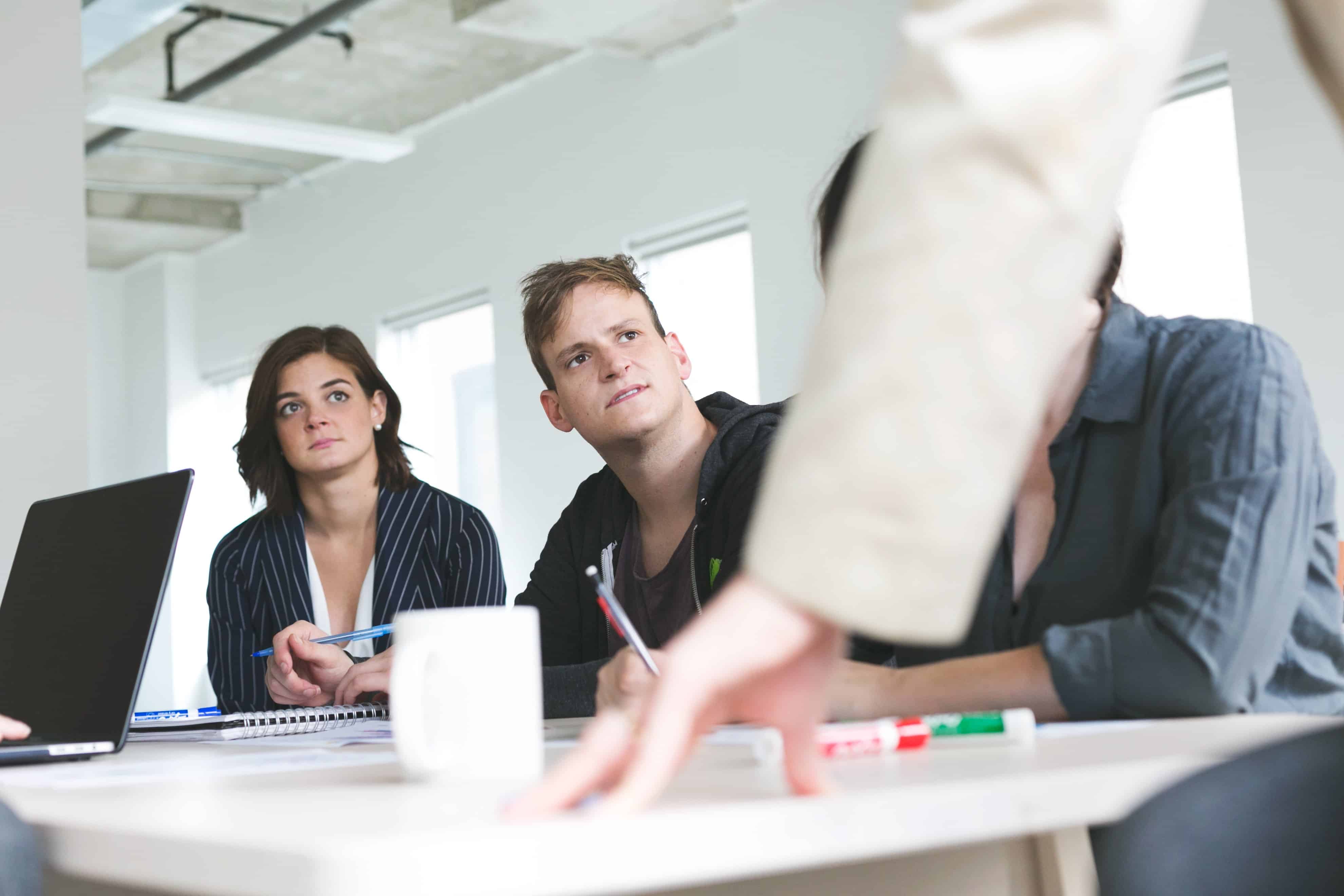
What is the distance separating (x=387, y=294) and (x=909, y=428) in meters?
7.52

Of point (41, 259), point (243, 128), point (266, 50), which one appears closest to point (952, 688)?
point (41, 259)

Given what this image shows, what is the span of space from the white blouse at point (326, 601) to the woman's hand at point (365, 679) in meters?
1.05

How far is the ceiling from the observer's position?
5.45 meters

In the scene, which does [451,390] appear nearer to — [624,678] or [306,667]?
[306,667]

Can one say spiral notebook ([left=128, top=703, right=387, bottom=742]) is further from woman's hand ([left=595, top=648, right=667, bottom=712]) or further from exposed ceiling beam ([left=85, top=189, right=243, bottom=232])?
exposed ceiling beam ([left=85, top=189, right=243, bottom=232])

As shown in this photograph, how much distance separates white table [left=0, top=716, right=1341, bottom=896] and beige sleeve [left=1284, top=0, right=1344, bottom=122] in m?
0.23

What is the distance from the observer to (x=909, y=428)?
1.35 ft

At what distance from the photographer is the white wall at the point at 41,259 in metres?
2.89

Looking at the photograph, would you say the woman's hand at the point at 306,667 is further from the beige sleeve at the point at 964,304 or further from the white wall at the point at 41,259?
the beige sleeve at the point at 964,304

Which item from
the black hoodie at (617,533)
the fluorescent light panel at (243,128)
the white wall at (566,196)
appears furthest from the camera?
the white wall at (566,196)

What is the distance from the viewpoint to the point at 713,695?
0.45m

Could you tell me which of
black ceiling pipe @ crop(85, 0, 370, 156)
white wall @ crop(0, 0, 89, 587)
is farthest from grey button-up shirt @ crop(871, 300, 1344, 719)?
black ceiling pipe @ crop(85, 0, 370, 156)

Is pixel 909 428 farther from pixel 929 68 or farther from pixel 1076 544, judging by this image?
pixel 1076 544

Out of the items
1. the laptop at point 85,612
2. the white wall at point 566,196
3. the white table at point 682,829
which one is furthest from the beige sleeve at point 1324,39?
the white wall at point 566,196
